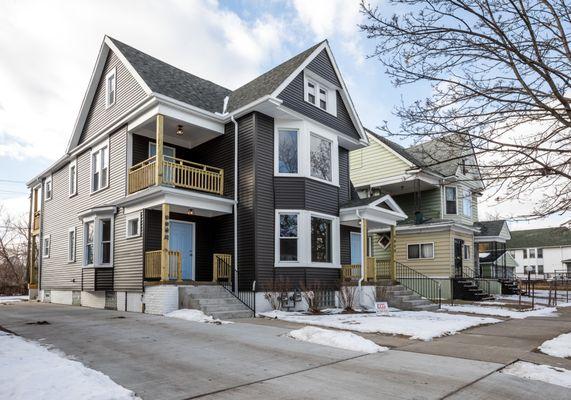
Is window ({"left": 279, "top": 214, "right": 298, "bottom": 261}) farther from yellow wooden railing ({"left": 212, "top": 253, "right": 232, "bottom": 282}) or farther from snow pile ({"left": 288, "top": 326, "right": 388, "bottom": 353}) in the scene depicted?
snow pile ({"left": 288, "top": 326, "right": 388, "bottom": 353})

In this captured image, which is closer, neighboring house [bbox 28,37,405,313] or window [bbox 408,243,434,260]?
neighboring house [bbox 28,37,405,313]

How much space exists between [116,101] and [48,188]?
959cm

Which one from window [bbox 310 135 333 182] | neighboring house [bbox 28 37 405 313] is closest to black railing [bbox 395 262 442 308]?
neighboring house [bbox 28 37 405 313]

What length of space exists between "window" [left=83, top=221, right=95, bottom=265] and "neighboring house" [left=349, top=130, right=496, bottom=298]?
14.7 metres

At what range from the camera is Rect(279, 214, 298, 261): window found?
52.1 ft

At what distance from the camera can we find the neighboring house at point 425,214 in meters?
23.8

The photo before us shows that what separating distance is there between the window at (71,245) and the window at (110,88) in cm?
598

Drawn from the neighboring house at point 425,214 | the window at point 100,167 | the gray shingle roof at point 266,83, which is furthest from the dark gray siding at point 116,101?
the neighboring house at point 425,214

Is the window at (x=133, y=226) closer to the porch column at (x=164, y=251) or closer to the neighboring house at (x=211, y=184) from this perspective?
the neighboring house at (x=211, y=184)

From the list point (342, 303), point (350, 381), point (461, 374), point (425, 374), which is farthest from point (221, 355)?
point (342, 303)

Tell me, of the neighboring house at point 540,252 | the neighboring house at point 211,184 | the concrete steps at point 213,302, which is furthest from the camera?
the neighboring house at point 540,252

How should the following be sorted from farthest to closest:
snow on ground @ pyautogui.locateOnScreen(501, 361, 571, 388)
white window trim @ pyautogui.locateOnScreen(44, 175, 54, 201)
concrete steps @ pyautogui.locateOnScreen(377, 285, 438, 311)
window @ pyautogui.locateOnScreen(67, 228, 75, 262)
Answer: white window trim @ pyautogui.locateOnScreen(44, 175, 54, 201) → window @ pyautogui.locateOnScreen(67, 228, 75, 262) → concrete steps @ pyautogui.locateOnScreen(377, 285, 438, 311) → snow on ground @ pyautogui.locateOnScreen(501, 361, 571, 388)

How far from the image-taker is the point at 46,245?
23.6m

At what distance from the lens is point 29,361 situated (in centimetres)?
642
